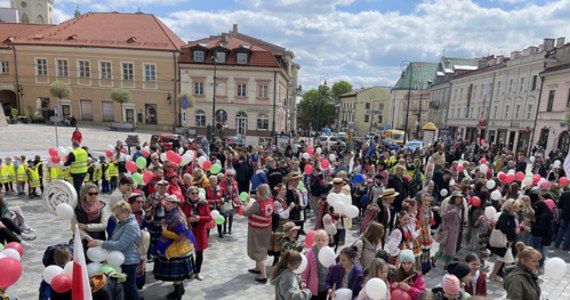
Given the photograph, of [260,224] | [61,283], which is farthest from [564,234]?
[61,283]

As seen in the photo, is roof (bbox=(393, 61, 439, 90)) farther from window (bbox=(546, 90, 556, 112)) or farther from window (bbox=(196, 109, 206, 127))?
window (bbox=(196, 109, 206, 127))

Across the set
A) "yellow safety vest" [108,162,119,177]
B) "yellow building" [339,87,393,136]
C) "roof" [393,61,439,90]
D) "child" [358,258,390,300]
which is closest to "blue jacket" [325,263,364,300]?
"child" [358,258,390,300]

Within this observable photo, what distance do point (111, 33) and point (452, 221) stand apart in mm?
39968

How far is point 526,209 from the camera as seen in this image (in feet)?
21.5

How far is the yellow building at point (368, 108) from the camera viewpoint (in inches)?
2667

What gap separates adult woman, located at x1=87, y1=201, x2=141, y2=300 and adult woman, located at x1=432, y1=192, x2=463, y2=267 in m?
5.45

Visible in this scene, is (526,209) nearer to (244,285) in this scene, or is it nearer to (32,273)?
(244,285)

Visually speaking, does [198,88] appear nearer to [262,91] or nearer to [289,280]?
[262,91]

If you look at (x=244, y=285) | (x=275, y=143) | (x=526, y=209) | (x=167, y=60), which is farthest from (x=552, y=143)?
(x=167, y=60)

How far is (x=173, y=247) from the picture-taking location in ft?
15.6

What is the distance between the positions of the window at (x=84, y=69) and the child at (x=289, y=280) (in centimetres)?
3988

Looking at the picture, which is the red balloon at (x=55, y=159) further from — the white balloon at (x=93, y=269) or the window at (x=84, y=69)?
the window at (x=84, y=69)

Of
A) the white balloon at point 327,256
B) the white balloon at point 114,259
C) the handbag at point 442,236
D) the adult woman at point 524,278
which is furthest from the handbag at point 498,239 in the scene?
the white balloon at point 114,259

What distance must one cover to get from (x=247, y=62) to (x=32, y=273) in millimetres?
32489
